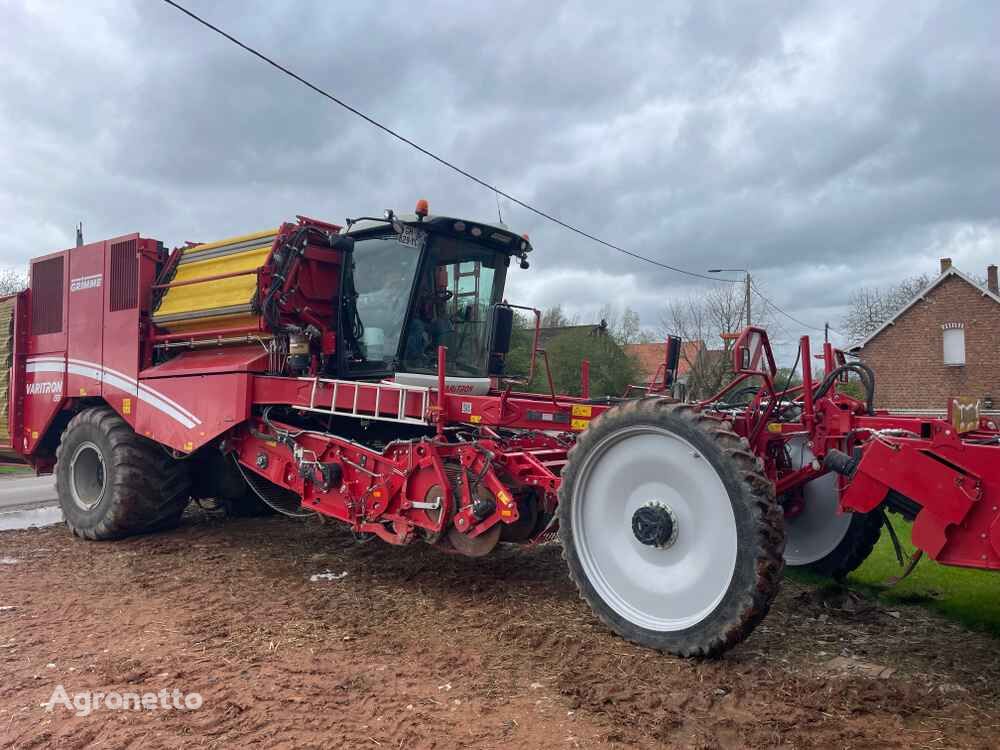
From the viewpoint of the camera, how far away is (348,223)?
22.3 feet

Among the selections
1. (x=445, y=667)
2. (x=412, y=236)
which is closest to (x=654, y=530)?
(x=445, y=667)

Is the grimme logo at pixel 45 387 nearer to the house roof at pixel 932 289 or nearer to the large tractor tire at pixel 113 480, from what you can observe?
the large tractor tire at pixel 113 480

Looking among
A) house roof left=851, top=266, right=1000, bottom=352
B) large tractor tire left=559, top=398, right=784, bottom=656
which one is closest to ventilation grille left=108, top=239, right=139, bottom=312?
large tractor tire left=559, top=398, right=784, bottom=656

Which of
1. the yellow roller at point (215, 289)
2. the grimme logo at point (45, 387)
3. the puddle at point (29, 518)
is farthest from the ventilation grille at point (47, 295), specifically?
the puddle at point (29, 518)

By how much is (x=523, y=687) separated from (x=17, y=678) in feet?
8.80

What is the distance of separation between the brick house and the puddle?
24.6 metres

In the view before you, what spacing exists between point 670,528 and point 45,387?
738cm

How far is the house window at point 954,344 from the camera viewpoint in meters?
26.2

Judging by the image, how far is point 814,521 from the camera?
18.5 ft

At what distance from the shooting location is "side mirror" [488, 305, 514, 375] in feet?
20.3

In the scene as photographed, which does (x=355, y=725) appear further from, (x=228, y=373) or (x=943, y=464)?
Answer: (x=228, y=373)

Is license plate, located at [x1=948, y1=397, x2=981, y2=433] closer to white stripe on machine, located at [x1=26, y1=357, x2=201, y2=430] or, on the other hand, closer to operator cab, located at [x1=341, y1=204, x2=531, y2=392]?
operator cab, located at [x1=341, y1=204, x2=531, y2=392]

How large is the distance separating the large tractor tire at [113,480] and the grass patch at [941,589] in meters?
5.86

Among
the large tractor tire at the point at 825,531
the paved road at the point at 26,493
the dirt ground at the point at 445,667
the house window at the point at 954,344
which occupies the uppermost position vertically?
the house window at the point at 954,344
